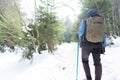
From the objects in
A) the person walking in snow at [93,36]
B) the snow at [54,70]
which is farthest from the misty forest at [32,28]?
the person walking in snow at [93,36]

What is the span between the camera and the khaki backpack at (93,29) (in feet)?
18.0

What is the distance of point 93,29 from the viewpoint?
5.51 meters

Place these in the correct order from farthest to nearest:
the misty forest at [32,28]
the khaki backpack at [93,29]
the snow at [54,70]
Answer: the misty forest at [32,28] → the snow at [54,70] → the khaki backpack at [93,29]

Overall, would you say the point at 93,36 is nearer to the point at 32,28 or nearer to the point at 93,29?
the point at 93,29

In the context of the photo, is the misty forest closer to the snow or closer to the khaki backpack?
the snow

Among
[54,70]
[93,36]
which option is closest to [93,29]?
[93,36]

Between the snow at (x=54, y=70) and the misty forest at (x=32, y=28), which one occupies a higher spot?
the misty forest at (x=32, y=28)

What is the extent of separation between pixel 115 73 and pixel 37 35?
15.5 ft

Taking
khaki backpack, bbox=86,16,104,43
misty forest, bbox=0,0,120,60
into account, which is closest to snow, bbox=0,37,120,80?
misty forest, bbox=0,0,120,60

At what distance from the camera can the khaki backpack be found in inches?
217

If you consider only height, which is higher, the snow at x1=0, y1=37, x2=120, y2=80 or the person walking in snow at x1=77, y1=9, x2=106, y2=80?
the person walking in snow at x1=77, y1=9, x2=106, y2=80

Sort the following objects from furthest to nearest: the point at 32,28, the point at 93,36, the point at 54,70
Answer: the point at 32,28 → the point at 54,70 → the point at 93,36

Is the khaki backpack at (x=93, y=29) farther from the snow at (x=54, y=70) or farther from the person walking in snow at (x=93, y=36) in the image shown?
the snow at (x=54, y=70)

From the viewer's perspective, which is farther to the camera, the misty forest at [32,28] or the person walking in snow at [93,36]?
the misty forest at [32,28]
